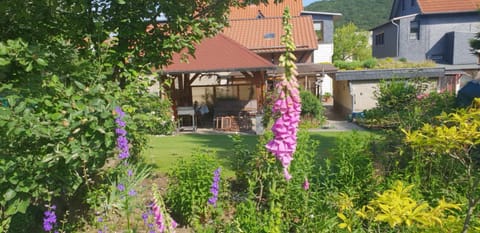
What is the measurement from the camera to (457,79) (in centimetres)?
2105

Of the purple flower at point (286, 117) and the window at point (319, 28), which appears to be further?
the window at point (319, 28)

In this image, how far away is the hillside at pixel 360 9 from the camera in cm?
6538

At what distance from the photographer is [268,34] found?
81.0 ft

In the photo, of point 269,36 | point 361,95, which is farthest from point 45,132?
point 269,36

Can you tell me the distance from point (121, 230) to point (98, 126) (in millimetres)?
1873

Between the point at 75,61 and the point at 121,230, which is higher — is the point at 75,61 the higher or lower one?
the higher one

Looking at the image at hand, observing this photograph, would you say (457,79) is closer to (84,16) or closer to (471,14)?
(471,14)

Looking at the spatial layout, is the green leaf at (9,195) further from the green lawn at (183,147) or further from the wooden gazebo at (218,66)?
the wooden gazebo at (218,66)

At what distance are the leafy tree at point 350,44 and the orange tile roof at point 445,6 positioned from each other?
1232 cm

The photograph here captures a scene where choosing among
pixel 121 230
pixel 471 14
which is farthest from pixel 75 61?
pixel 471 14

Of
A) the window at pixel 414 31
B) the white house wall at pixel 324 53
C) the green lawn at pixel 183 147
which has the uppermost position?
the window at pixel 414 31

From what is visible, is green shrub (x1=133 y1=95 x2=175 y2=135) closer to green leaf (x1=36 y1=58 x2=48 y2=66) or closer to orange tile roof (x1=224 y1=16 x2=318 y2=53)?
green leaf (x1=36 y1=58 x2=48 y2=66)

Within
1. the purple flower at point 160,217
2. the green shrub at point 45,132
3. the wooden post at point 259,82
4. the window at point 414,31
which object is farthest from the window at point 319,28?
the purple flower at point 160,217

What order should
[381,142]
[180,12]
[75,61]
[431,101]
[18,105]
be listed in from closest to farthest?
1. [18,105]
2. [75,61]
3. [180,12]
4. [381,142]
5. [431,101]
